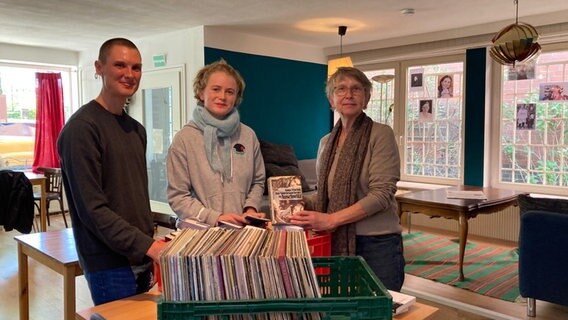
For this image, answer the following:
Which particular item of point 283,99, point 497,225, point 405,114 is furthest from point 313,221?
point 405,114

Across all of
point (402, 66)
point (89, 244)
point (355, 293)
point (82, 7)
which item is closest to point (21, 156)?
point (82, 7)

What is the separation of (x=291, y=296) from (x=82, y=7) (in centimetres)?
421

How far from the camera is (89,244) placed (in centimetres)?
141

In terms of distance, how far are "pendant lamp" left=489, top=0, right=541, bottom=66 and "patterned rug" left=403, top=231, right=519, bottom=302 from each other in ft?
5.92

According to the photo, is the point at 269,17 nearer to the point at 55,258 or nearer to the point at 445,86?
the point at 445,86

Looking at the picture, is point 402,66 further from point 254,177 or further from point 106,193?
point 106,193

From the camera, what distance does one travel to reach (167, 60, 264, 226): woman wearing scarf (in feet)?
5.11

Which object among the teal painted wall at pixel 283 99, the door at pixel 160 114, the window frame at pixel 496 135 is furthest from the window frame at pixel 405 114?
the door at pixel 160 114

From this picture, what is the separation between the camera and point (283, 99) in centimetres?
616

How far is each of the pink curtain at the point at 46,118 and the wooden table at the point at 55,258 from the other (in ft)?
14.5

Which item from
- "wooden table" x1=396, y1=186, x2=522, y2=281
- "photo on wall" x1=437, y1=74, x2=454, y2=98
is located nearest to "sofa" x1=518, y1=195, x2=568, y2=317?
"wooden table" x1=396, y1=186, x2=522, y2=281

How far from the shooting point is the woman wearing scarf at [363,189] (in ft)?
5.27

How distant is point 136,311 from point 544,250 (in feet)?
8.81

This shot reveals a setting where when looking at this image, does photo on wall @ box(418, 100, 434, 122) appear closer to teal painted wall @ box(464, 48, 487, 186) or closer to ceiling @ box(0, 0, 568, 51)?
teal painted wall @ box(464, 48, 487, 186)
